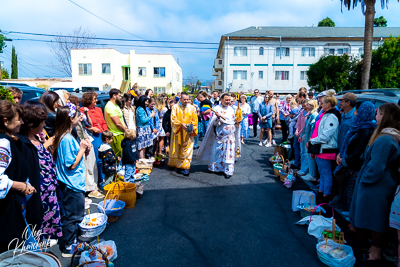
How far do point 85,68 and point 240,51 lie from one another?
21.9m

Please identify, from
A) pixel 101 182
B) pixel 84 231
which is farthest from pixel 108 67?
pixel 84 231

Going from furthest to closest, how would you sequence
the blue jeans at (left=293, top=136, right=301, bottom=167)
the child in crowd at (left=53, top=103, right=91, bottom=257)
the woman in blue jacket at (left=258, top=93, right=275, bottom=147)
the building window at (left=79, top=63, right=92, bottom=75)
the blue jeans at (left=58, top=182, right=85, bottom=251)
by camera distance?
the building window at (left=79, top=63, right=92, bottom=75) < the woman in blue jacket at (left=258, top=93, right=275, bottom=147) < the blue jeans at (left=293, top=136, right=301, bottom=167) < the blue jeans at (left=58, top=182, right=85, bottom=251) < the child in crowd at (left=53, top=103, right=91, bottom=257)

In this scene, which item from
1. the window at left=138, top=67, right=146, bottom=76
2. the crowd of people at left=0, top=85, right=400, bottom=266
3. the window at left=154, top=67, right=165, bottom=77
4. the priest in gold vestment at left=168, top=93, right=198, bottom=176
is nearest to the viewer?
the crowd of people at left=0, top=85, right=400, bottom=266

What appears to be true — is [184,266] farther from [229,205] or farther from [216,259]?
[229,205]

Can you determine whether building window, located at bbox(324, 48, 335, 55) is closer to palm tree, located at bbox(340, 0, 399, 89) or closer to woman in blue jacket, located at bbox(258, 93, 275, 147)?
palm tree, located at bbox(340, 0, 399, 89)

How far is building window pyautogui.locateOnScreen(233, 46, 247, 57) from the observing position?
39781 millimetres

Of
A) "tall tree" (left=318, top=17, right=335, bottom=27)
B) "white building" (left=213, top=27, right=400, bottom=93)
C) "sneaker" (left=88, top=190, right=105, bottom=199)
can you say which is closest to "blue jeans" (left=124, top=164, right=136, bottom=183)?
"sneaker" (left=88, top=190, right=105, bottom=199)

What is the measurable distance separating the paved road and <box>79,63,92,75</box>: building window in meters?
33.9

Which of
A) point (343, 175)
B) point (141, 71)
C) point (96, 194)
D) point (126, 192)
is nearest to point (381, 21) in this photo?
point (141, 71)

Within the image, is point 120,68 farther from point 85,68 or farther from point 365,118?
point 365,118

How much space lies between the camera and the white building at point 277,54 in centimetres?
3936

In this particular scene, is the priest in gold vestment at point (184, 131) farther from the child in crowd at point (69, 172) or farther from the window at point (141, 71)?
the window at point (141, 71)

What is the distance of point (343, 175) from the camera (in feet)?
14.6

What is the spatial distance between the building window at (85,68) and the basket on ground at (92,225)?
36.0m
